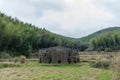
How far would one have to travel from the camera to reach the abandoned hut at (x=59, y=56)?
4475 centimetres

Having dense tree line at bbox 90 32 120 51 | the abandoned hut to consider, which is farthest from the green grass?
dense tree line at bbox 90 32 120 51

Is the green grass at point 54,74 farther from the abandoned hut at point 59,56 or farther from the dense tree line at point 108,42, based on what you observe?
the dense tree line at point 108,42

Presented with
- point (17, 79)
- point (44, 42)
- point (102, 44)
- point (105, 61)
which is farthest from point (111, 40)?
point (17, 79)

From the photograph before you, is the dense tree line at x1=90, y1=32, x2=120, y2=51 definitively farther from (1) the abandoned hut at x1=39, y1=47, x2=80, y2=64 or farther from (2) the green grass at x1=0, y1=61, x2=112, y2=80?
(2) the green grass at x1=0, y1=61, x2=112, y2=80

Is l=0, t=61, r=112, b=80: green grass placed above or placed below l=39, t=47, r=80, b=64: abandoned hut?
below

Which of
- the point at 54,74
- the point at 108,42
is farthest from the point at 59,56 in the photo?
the point at 108,42

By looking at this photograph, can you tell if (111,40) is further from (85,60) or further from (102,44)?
(85,60)

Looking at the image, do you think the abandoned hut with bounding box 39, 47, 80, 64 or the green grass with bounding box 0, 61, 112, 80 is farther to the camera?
the abandoned hut with bounding box 39, 47, 80, 64

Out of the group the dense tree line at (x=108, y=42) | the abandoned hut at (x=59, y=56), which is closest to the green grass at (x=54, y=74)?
the abandoned hut at (x=59, y=56)

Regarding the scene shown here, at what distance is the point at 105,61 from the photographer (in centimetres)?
3306

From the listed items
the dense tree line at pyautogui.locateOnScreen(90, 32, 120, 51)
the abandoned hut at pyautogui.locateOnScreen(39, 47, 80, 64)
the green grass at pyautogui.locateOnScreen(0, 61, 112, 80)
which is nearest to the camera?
the green grass at pyautogui.locateOnScreen(0, 61, 112, 80)

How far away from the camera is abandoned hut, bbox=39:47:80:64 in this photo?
44753 mm

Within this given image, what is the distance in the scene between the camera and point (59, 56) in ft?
147

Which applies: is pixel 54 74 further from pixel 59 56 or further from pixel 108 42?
pixel 108 42
